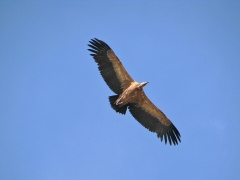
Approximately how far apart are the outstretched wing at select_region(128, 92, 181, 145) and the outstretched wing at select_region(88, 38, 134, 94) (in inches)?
55.3

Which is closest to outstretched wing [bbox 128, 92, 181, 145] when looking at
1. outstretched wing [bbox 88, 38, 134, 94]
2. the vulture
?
the vulture

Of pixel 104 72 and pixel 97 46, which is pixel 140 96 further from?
Result: pixel 97 46

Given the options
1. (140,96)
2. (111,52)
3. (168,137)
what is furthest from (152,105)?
(111,52)

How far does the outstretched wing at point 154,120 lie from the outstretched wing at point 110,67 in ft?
4.61

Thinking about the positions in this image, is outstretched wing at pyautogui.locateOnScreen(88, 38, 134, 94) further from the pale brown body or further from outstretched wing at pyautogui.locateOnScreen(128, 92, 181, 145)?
outstretched wing at pyautogui.locateOnScreen(128, 92, 181, 145)

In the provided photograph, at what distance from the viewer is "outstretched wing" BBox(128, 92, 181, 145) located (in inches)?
781

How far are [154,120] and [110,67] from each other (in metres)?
3.88

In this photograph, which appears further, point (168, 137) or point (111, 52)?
point (168, 137)

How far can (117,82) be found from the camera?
19328 mm

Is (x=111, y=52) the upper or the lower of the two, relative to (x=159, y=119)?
upper

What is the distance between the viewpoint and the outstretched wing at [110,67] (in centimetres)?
1908

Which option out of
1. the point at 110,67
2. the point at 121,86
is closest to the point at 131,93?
the point at 121,86

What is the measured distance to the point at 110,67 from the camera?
19.2 meters

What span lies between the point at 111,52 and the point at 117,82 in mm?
1613
